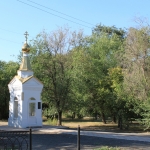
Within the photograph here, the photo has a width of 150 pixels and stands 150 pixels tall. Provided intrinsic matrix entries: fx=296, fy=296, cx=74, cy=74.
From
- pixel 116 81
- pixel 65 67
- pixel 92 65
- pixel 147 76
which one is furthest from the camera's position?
pixel 92 65

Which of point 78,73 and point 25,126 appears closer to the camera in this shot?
point 25,126

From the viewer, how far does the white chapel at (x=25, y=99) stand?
23.1m

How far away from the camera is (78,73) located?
102 feet

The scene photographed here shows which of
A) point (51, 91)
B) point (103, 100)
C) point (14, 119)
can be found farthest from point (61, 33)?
point (14, 119)

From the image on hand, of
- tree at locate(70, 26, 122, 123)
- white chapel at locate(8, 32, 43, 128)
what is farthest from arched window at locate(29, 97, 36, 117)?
tree at locate(70, 26, 122, 123)

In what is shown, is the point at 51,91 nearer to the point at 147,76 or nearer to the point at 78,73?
the point at 78,73

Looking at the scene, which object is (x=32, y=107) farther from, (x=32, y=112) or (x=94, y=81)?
(x=94, y=81)

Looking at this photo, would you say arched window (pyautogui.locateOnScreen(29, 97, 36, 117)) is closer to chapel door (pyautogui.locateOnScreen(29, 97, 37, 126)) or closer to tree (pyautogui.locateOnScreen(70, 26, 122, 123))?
chapel door (pyautogui.locateOnScreen(29, 97, 37, 126))

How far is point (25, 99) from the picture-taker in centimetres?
2322

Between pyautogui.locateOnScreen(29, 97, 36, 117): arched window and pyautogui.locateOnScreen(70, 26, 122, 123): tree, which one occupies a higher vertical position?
pyautogui.locateOnScreen(70, 26, 122, 123): tree

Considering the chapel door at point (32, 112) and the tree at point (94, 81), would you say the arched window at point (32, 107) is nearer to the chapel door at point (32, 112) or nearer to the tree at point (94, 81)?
the chapel door at point (32, 112)

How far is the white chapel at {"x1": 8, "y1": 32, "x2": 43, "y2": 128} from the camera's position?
75.9 ft

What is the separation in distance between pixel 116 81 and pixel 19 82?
32.1 feet

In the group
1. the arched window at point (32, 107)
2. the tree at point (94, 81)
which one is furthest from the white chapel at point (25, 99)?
the tree at point (94, 81)
